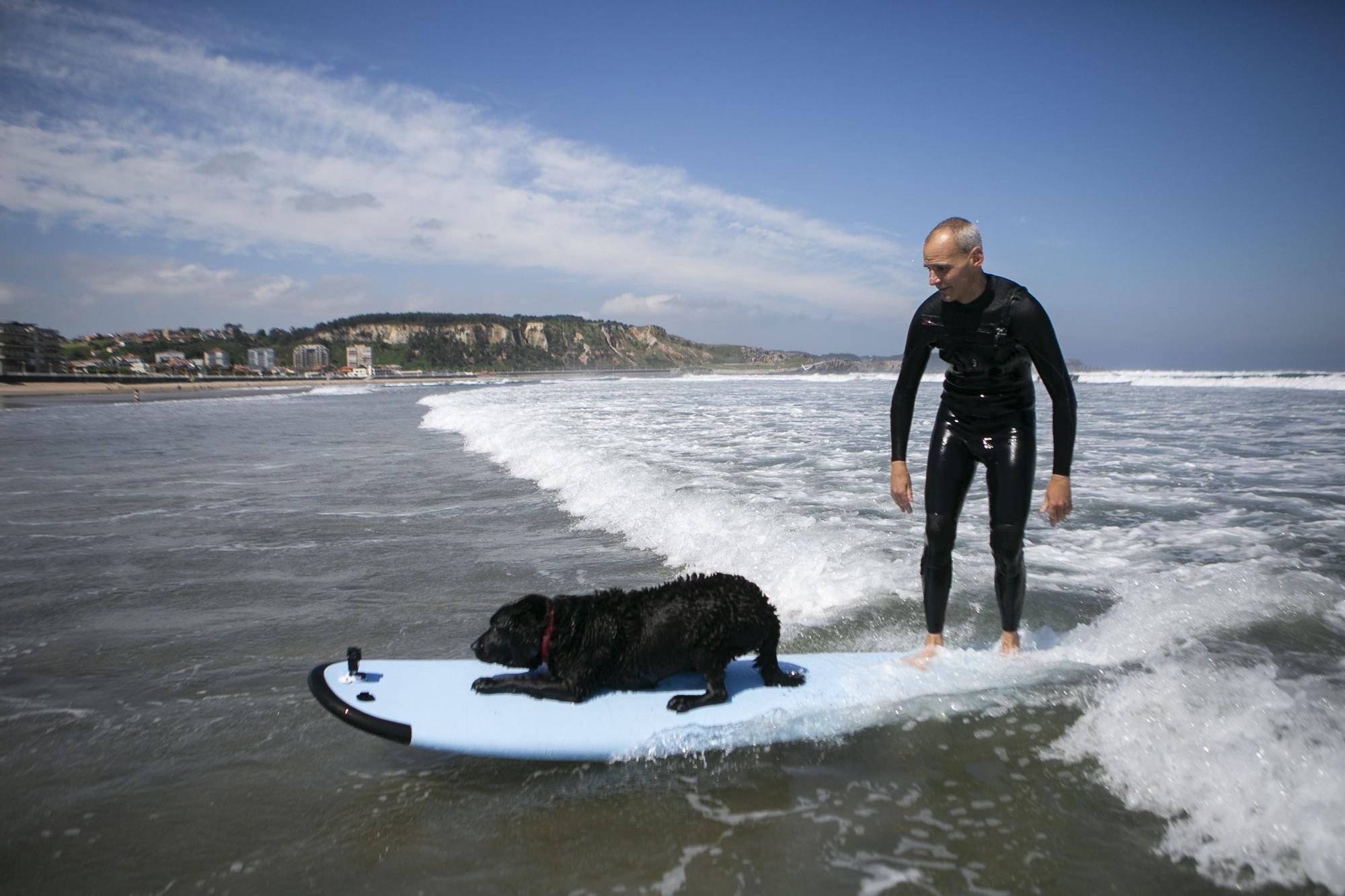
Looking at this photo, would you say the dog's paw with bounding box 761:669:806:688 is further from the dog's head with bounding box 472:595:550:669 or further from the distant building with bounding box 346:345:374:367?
the distant building with bounding box 346:345:374:367

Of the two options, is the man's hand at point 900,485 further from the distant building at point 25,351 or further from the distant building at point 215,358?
the distant building at point 215,358

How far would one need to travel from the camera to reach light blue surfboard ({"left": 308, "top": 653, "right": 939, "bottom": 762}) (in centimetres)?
322

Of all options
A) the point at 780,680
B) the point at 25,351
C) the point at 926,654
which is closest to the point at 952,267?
the point at 926,654

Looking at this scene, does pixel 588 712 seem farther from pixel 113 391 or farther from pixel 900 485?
pixel 113 391

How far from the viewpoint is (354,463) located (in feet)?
43.9

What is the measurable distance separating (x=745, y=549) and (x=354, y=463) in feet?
29.8

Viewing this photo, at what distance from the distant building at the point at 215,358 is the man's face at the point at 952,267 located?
162320 mm

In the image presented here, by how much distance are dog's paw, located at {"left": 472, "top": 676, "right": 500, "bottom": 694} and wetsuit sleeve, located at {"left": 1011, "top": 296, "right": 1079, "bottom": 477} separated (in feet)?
9.24

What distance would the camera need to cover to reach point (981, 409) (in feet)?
13.2

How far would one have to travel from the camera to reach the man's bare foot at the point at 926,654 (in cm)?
393

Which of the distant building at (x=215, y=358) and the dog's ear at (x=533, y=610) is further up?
the distant building at (x=215, y=358)

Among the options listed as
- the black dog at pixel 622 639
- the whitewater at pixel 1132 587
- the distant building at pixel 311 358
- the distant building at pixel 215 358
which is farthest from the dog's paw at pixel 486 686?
the distant building at pixel 311 358

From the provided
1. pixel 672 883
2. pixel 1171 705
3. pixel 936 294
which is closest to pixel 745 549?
pixel 936 294

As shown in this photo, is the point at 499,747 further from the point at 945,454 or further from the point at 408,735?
the point at 945,454
